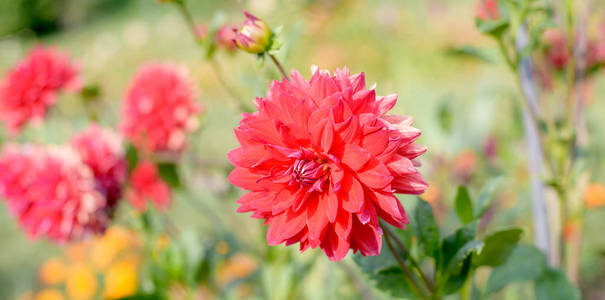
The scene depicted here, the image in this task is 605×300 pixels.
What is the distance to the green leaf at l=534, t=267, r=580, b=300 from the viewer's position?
603mm

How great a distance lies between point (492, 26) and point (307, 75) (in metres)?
2.89

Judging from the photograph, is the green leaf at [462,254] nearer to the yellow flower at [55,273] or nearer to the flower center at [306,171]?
the flower center at [306,171]

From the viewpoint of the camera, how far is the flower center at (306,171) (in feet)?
1.47

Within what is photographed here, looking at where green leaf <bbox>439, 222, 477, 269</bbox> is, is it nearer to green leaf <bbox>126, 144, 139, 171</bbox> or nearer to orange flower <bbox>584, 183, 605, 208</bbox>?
green leaf <bbox>126, 144, 139, 171</bbox>

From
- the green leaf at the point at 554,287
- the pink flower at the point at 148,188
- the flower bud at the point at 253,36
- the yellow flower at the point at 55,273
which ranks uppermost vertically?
the flower bud at the point at 253,36

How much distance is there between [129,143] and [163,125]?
0.30 ft

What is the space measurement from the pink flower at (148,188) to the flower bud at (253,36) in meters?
0.87

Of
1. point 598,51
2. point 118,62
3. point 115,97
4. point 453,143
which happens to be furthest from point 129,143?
point 118,62

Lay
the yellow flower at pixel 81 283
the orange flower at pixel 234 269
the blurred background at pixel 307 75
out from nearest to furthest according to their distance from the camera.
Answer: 1. the blurred background at pixel 307 75
2. the orange flower at pixel 234 269
3. the yellow flower at pixel 81 283

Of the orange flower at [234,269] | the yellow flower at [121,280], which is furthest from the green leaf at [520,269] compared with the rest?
the yellow flower at [121,280]

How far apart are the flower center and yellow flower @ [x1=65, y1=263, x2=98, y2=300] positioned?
1.75 meters

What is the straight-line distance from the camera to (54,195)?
0.97 meters

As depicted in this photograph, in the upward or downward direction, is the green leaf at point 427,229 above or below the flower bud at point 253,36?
below

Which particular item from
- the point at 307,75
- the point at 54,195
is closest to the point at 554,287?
the point at 54,195
